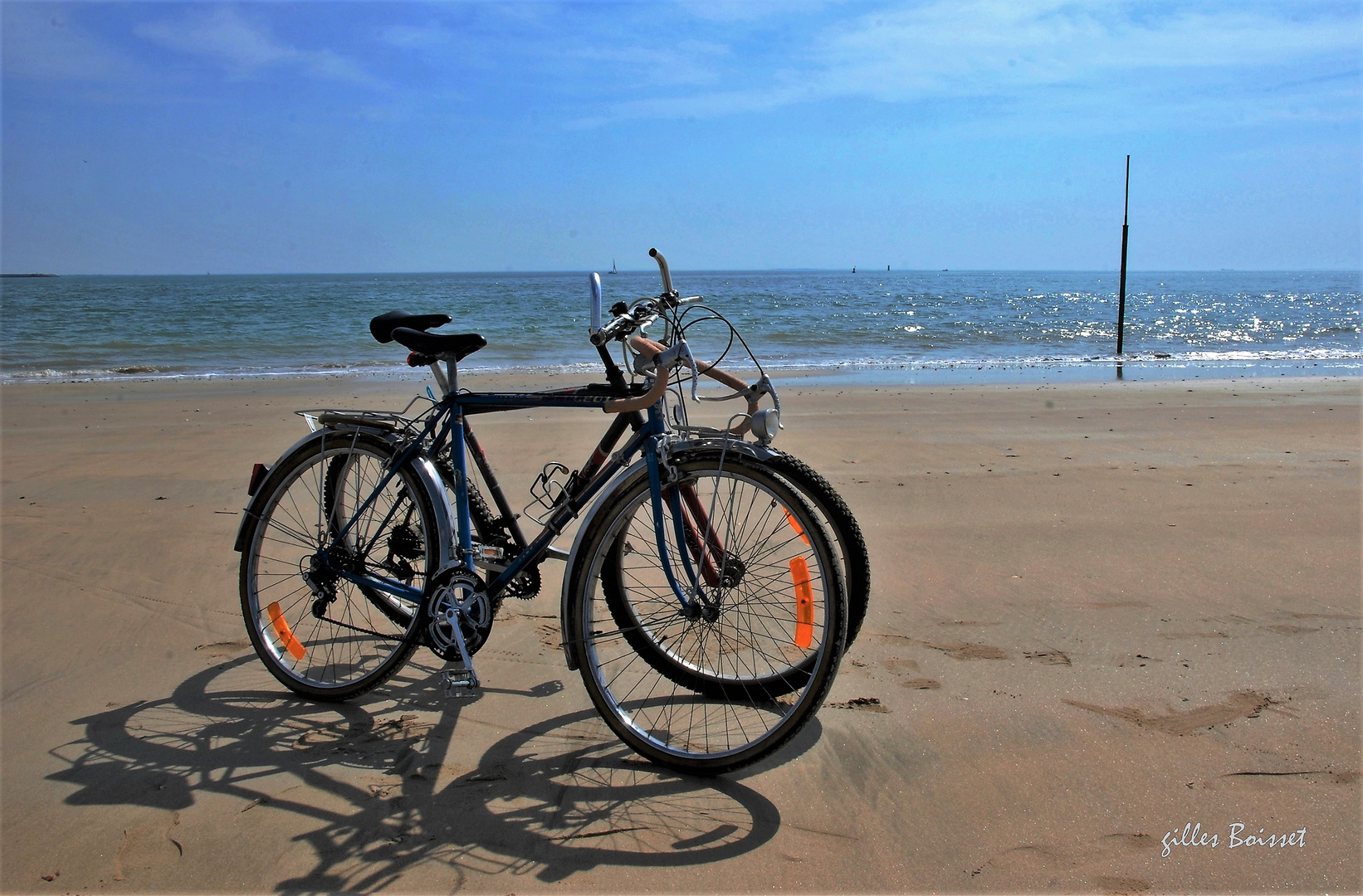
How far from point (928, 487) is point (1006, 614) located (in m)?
2.09

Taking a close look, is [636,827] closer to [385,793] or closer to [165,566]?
[385,793]

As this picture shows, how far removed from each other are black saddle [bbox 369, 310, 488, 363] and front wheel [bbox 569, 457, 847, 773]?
80 cm

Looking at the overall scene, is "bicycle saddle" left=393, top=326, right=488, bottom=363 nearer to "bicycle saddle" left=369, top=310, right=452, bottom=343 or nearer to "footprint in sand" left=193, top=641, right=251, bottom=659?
"bicycle saddle" left=369, top=310, right=452, bottom=343

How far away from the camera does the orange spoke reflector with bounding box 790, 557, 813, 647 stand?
2721 millimetres

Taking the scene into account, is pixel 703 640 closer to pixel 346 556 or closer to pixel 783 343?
pixel 346 556

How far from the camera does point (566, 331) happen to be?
79.2ft

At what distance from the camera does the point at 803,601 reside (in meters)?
2.79

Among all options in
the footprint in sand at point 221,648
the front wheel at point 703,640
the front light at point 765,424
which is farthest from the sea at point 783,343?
the front light at point 765,424

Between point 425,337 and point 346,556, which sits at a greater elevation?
point 425,337

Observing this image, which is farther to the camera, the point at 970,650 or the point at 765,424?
the point at 970,650

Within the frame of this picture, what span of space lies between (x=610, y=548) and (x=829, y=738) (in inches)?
36.4

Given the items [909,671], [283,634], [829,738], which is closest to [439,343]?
[283,634]

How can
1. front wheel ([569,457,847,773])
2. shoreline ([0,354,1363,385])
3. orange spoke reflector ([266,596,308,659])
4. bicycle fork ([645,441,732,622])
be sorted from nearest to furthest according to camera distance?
front wheel ([569,457,847,773]) < bicycle fork ([645,441,732,622]) < orange spoke reflector ([266,596,308,659]) < shoreline ([0,354,1363,385])

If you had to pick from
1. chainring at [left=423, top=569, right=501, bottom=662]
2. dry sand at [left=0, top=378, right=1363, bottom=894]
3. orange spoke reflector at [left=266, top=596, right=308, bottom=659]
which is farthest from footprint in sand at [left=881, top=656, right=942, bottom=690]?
orange spoke reflector at [left=266, top=596, right=308, bottom=659]
